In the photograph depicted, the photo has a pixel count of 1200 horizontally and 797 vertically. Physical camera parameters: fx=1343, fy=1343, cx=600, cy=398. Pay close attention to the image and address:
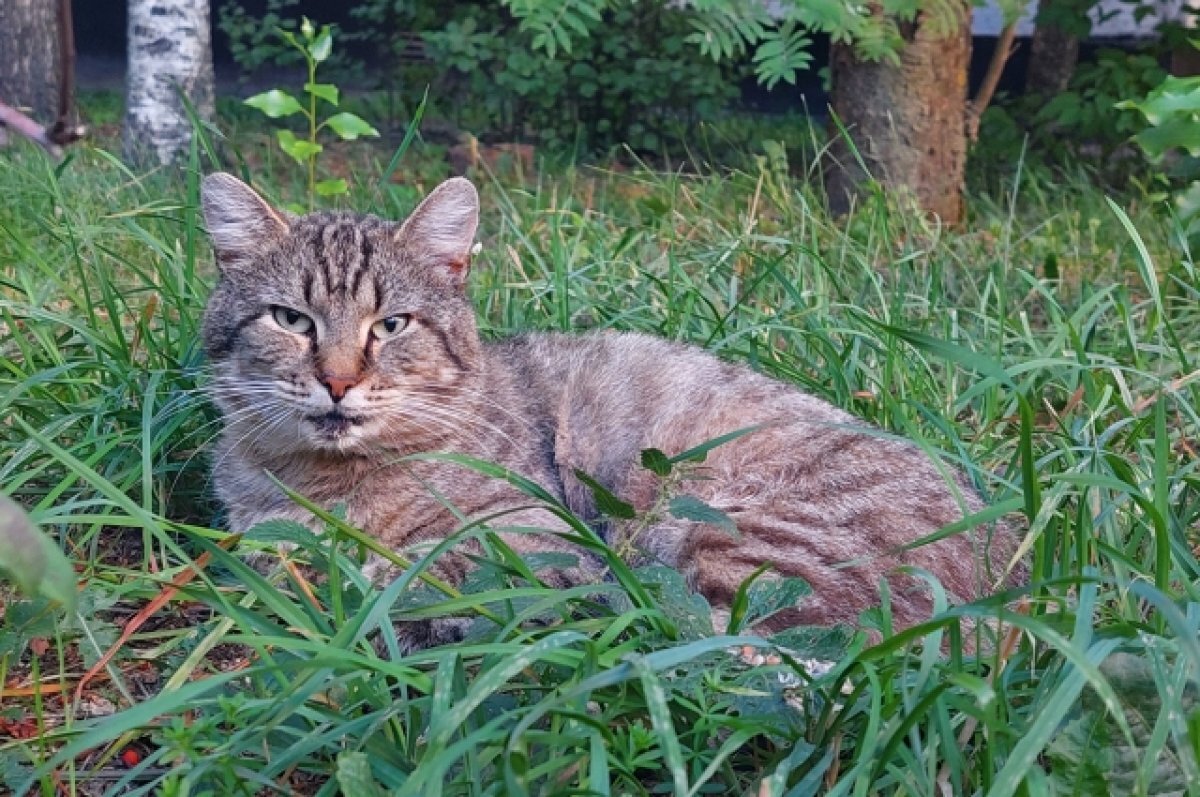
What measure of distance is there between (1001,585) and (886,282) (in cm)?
280

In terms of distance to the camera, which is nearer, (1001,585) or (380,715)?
(380,715)

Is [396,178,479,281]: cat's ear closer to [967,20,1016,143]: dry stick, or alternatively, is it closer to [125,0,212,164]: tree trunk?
[967,20,1016,143]: dry stick

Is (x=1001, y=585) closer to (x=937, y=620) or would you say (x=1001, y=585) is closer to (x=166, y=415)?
(x=937, y=620)

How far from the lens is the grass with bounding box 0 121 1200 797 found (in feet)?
6.68

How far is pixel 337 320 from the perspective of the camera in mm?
3496

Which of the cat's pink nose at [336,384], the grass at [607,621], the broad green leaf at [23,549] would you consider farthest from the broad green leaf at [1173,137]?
the broad green leaf at [23,549]

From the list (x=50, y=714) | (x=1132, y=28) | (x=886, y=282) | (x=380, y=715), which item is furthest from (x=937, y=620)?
(x=1132, y=28)

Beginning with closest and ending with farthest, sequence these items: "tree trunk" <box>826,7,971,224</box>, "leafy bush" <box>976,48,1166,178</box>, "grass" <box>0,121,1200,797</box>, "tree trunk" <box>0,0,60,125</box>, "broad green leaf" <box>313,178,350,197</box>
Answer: "grass" <box>0,121,1200,797</box> → "broad green leaf" <box>313,178,350,197</box> → "tree trunk" <box>826,7,971,224</box> → "leafy bush" <box>976,48,1166,178</box> → "tree trunk" <box>0,0,60,125</box>

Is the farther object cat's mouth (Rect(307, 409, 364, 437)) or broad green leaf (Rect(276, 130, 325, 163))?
broad green leaf (Rect(276, 130, 325, 163))

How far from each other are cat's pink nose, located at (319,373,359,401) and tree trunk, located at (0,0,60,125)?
681 centimetres

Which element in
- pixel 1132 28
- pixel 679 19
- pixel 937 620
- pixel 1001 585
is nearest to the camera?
A: pixel 937 620

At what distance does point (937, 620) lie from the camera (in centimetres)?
199

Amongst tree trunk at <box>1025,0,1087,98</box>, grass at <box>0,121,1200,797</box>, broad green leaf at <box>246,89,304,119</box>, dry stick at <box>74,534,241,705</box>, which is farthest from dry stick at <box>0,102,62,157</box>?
tree trunk at <box>1025,0,1087,98</box>

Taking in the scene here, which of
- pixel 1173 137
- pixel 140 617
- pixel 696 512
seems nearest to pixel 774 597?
pixel 696 512
